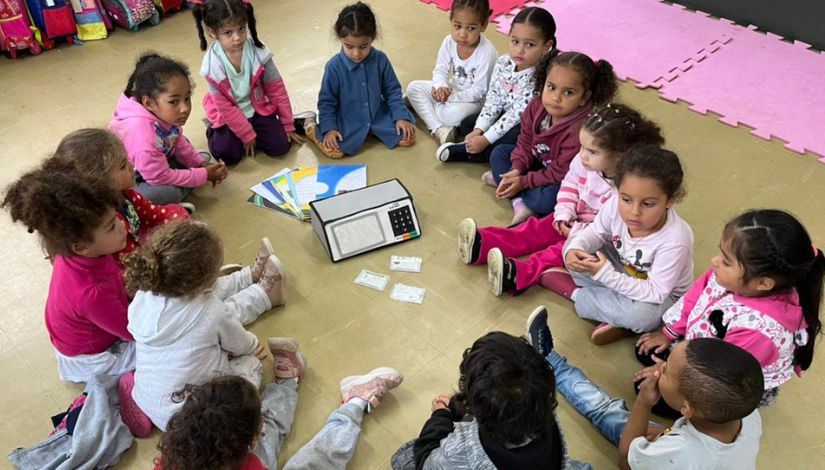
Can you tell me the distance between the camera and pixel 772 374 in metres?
1.69

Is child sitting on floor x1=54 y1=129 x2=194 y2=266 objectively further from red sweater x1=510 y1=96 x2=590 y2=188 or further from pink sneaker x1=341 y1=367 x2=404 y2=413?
red sweater x1=510 y1=96 x2=590 y2=188

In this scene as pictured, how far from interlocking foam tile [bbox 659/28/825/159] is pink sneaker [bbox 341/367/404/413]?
237 cm

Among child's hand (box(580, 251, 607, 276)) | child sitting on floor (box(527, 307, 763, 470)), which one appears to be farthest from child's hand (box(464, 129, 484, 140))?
child sitting on floor (box(527, 307, 763, 470))

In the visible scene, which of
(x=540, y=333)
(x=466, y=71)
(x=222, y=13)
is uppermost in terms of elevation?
(x=222, y=13)

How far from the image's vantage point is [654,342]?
2029 mm

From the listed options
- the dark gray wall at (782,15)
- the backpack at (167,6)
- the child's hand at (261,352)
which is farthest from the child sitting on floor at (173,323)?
the dark gray wall at (782,15)

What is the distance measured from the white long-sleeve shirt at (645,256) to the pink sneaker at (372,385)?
2.62ft

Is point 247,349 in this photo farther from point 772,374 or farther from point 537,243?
point 772,374

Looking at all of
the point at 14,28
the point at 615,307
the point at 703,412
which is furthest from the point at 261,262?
the point at 14,28

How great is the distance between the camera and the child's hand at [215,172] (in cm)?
270

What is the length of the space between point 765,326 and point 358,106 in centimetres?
207

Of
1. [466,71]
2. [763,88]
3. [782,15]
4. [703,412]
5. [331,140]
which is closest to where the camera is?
[703,412]

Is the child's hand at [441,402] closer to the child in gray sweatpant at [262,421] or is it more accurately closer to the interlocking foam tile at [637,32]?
the child in gray sweatpant at [262,421]

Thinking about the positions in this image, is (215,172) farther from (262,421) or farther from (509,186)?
(262,421)
